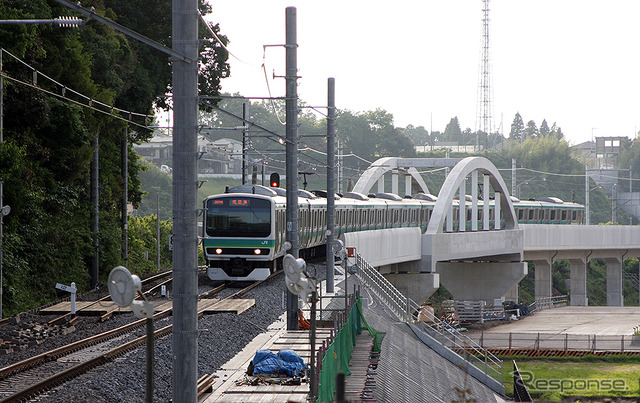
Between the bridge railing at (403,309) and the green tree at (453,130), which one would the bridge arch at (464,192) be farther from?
the green tree at (453,130)

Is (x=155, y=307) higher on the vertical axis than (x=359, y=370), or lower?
higher

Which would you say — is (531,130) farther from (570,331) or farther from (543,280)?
(570,331)

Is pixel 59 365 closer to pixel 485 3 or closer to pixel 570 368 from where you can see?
pixel 570 368

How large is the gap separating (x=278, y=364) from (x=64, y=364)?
11.6ft

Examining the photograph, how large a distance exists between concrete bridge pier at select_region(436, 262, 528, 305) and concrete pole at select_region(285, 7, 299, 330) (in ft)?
126

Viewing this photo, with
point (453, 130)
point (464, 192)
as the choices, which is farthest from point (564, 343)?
point (453, 130)

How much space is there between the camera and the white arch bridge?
3997cm

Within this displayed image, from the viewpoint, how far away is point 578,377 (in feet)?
93.7

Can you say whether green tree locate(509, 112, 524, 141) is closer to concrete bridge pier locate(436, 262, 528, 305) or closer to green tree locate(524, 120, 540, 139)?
green tree locate(524, 120, 540, 139)

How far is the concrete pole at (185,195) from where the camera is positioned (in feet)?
28.0

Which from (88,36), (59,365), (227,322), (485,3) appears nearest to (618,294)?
(485,3)

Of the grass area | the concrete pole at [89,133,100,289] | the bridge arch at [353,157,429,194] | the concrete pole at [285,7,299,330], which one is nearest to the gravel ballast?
the concrete pole at [285,7,299,330]

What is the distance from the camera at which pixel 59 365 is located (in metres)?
13.5

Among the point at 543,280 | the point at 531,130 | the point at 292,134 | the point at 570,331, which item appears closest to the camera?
the point at 292,134
